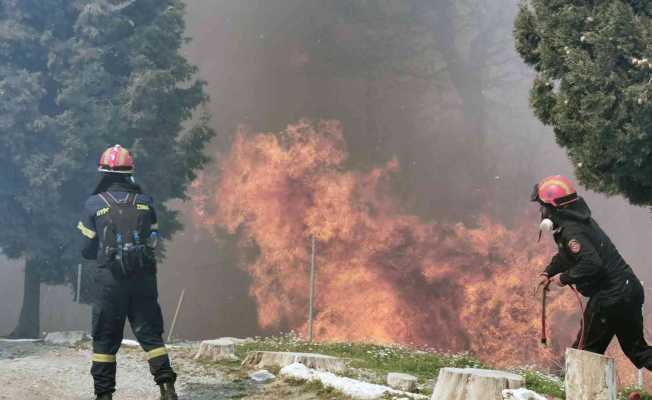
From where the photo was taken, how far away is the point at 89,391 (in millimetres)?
9695

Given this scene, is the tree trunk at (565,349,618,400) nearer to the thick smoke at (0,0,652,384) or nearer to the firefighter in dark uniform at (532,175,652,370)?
the firefighter in dark uniform at (532,175,652,370)

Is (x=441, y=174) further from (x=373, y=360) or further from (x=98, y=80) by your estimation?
(x=373, y=360)

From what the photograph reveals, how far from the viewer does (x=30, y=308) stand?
22.9 m

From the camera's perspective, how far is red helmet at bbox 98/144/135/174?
26.6 ft

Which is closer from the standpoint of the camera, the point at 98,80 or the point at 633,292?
the point at 633,292

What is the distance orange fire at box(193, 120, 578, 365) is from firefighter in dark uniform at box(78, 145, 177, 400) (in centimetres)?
2187

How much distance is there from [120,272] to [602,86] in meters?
7.96

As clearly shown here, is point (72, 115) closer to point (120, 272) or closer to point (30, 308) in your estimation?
point (30, 308)

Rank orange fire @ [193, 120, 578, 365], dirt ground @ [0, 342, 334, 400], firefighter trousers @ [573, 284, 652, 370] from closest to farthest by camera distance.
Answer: firefighter trousers @ [573, 284, 652, 370]
dirt ground @ [0, 342, 334, 400]
orange fire @ [193, 120, 578, 365]

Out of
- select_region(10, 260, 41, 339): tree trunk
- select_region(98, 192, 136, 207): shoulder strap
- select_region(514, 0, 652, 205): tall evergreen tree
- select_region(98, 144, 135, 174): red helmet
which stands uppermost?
select_region(514, 0, 652, 205): tall evergreen tree

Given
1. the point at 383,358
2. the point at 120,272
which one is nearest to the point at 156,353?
the point at 120,272

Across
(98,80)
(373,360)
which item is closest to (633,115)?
(373,360)

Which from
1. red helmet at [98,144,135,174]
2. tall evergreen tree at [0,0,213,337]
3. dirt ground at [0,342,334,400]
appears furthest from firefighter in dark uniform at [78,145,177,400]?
tall evergreen tree at [0,0,213,337]

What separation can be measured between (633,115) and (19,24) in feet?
57.0
